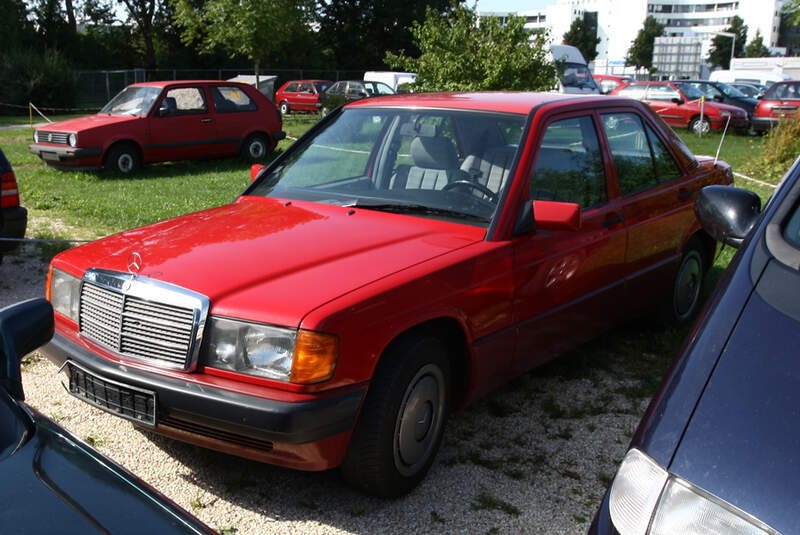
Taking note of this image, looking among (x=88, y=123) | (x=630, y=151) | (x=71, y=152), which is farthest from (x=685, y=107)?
(x=630, y=151)

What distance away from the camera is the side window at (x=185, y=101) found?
14.2 meters

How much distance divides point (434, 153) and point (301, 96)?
28.8 metres

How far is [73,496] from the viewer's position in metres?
1.69

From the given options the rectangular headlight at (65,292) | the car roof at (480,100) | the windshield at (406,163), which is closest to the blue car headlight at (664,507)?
the windshield at (406,163)

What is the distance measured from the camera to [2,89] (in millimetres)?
30891

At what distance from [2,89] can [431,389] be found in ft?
106

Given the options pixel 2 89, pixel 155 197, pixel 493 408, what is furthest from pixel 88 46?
pixel 493 408

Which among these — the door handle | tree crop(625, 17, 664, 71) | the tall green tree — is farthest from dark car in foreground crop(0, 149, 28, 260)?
tree crop(625, 17, 664, 71)

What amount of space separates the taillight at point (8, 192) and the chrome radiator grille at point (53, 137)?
23.4 ft

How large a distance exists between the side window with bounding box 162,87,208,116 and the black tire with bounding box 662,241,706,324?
35.5ft

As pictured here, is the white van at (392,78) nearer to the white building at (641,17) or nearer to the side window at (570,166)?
the side window at (570,166)

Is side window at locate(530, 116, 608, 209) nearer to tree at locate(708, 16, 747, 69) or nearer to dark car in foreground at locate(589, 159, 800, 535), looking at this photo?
dark car in foreground at locate(589, 159, 800, 535)

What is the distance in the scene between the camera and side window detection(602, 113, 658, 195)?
15.4 feet

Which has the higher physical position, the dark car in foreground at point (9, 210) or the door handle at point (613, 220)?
the door handle at point (613, 220)
